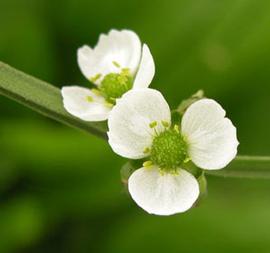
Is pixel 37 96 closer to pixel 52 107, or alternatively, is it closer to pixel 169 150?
pixel 52 107

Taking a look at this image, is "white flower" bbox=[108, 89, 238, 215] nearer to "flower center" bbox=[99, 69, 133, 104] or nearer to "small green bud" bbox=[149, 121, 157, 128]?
"small green bud" bbox=[149, 121, 157, 128]

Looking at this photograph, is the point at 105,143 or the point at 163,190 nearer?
the point at 163,190

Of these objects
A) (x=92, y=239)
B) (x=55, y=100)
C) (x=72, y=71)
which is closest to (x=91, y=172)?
(x=92, y=239)

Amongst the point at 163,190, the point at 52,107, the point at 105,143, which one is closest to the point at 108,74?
the point at 52,107

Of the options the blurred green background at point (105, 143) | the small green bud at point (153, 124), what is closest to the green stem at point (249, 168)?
the small green bud at point (153, 124)
